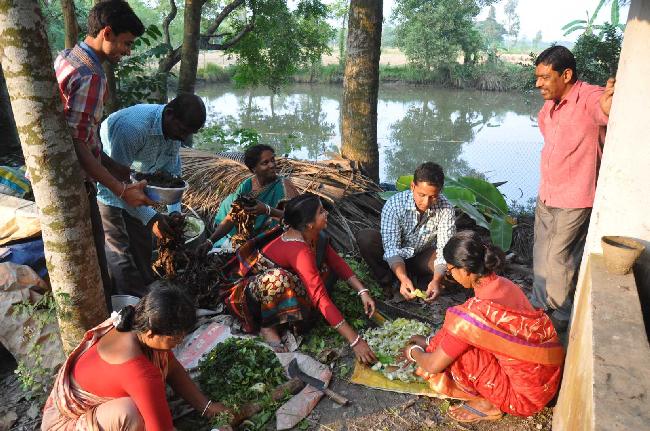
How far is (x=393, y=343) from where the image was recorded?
9.89 ft

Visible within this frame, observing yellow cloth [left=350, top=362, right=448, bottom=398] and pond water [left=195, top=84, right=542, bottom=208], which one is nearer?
yellow cloth [left=350, top=362, right=448, bottom=398]

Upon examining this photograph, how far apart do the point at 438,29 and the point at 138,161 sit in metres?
20.6

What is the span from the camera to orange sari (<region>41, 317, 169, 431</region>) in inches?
76.8

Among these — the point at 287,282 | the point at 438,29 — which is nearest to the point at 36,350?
the point at 287,282

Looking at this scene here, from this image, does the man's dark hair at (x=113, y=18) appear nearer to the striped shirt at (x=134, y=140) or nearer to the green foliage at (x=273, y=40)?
the striped shirt at (x=134, y=140)

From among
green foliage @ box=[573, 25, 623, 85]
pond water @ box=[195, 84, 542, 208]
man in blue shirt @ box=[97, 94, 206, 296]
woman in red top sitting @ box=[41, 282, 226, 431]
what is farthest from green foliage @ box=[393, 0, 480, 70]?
woman in red top sitting @ box=[41, 282, 226, 431]

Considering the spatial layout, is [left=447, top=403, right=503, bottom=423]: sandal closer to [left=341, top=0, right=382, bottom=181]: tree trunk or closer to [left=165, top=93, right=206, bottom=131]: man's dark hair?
[left=165, top=93, right=206, bottom=131]: man's dark hair

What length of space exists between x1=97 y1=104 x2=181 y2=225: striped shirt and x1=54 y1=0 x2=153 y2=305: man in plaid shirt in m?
0.54

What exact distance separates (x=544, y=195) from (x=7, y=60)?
3.09 meters

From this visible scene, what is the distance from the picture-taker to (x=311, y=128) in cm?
1546

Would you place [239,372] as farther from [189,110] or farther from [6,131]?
[6,131]

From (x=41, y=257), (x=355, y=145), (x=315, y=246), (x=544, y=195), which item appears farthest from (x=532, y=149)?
(x=41, y=257)

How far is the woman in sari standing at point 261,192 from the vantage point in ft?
12.2

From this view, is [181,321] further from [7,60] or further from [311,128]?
[311,128]
